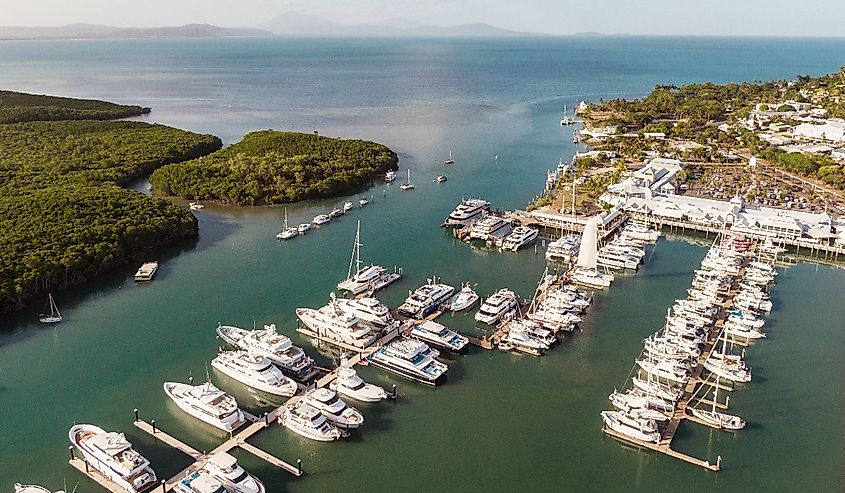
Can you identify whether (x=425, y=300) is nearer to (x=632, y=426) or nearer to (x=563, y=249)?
(x=563, y=249)

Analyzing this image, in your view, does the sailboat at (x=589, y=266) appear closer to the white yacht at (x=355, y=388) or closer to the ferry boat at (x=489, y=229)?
the ferry boat at (x=489, y=229)

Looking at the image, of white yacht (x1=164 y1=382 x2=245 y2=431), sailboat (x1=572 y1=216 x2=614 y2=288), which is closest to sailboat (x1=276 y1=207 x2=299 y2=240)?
sailboat (x1=572 y1=216 x2=614 y2=288)

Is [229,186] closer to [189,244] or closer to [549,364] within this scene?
[189,244]

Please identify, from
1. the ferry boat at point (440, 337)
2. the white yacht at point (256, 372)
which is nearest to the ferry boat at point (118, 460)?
the white yacht at point (256, 372)

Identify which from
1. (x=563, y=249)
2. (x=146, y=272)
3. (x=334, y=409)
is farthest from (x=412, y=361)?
(x=146, y=272)

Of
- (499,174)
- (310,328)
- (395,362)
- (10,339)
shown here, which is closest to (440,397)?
(395,362)
